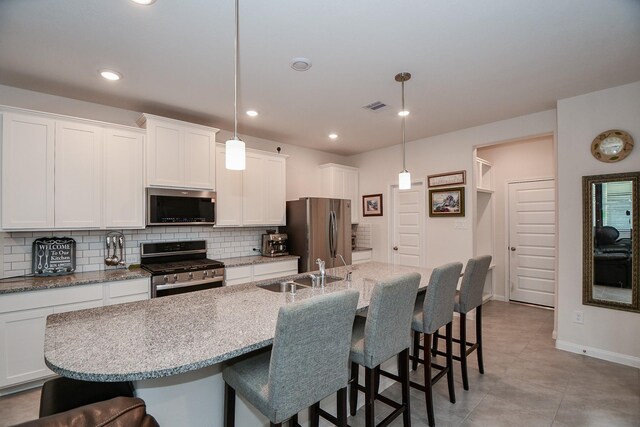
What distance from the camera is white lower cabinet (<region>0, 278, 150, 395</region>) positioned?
240cm

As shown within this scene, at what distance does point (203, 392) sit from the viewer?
1.52m

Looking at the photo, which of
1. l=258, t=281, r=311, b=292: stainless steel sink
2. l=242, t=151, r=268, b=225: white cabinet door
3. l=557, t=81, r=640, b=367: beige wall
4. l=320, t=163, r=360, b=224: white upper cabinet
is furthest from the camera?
l=320, t=163, r=360, b=224: white upper cabinet

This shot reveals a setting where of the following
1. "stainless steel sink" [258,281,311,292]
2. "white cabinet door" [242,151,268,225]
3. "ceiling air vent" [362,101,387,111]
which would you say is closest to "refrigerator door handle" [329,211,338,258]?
"white cabinet door" [242,151,268,225]

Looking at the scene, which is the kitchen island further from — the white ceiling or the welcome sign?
the white ceiling

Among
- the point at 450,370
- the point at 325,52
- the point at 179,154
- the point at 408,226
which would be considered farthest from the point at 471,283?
the point at 179,154

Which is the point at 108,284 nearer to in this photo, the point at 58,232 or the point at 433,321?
the point at 58,232

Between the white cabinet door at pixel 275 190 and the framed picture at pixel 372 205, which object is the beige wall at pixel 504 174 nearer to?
the framed picture at pixel 372 205

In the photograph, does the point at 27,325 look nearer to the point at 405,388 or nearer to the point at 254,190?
the point at 254,190

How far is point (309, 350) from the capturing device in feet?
4.22

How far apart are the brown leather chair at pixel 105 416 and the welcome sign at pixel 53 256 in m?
2.79

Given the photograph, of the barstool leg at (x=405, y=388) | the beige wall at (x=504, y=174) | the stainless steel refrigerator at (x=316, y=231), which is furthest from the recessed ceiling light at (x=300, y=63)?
the beige wall at (x=504, y=174)

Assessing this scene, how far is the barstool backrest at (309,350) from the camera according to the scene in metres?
1.20

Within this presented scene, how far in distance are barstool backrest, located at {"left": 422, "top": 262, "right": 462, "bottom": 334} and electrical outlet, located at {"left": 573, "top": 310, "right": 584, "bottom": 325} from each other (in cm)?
199

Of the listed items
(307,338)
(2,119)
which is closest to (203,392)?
(307,338)
